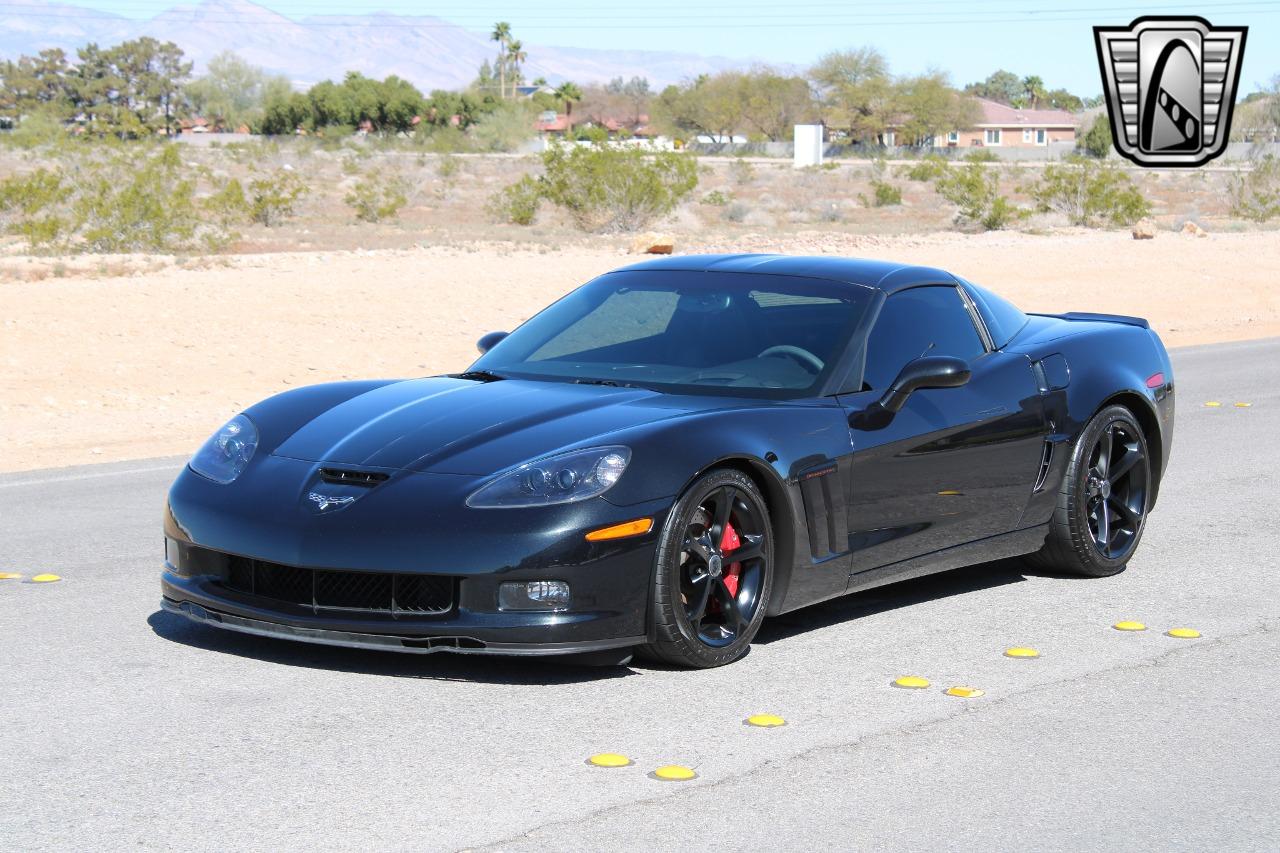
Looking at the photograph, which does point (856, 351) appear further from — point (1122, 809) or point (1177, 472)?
point (1177, 472)

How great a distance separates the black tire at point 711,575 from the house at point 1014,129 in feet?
422

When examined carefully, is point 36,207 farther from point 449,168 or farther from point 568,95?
point 568,95

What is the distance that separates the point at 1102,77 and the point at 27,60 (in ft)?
378

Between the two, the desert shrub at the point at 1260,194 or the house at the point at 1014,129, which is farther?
the house at the point at 1014,129

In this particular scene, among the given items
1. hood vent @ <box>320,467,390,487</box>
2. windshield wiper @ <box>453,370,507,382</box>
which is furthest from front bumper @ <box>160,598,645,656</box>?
windshield wiper @ <box>453,370,507,382</box>

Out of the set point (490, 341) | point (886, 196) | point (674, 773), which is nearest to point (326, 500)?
point (674, 773)

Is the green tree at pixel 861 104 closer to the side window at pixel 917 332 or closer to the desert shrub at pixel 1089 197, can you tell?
the desert shrub at pixel 1089 197

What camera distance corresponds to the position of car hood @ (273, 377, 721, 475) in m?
5.71

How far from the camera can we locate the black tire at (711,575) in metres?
5.64

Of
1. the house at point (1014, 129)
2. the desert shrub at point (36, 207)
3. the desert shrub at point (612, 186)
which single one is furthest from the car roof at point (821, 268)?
the house at point (1014, 129)

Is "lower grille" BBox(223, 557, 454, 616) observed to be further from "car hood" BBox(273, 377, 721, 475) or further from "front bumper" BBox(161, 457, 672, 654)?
"car hood" BBox(273, 377, 721, 475)

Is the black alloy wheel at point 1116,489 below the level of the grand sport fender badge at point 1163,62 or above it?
below

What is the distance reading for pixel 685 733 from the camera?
16.9ft

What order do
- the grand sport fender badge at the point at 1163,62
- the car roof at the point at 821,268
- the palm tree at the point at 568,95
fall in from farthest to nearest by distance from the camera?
the palm tree at the point at 568,95 → the grand sport fender badge at the point at 1163,62 → the car roof at the point at 821,268
